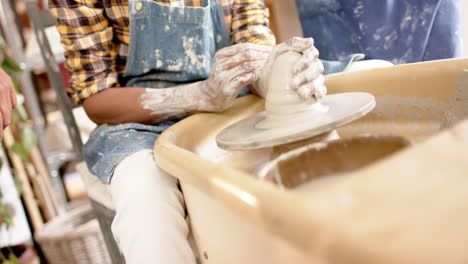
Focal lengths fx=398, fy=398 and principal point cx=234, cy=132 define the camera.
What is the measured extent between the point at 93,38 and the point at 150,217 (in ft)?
1.83

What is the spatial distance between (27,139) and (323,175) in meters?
1.87

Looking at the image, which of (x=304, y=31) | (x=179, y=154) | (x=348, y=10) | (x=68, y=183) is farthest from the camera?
(x=68, y=183)

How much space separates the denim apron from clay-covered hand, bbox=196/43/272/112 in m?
0.20

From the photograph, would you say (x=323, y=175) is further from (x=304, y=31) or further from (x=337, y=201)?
(x=304, y=31)

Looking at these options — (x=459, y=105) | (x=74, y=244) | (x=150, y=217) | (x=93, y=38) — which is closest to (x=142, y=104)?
(x=93, y=38)

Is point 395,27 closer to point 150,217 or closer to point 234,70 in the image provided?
point 234,70

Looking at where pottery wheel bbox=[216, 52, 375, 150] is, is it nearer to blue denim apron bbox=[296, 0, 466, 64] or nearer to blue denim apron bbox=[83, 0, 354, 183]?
blue denim apron bbox=[83, 0, 354, 183]

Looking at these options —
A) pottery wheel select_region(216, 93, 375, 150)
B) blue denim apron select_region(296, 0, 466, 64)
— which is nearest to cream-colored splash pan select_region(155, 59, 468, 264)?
pottery wheel select_region(216, 93, 375, 150)

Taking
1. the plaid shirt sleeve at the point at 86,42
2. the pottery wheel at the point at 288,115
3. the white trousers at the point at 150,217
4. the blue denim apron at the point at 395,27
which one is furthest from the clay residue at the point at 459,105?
the plaid shirt sleeve at the point at 86,42

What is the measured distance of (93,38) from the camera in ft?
3.39

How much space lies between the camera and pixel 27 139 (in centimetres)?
200

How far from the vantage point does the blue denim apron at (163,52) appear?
3.15 feet

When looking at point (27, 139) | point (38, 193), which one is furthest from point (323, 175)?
point (38, 193)

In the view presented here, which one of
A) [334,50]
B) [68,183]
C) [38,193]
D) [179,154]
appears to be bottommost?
[68,183]
